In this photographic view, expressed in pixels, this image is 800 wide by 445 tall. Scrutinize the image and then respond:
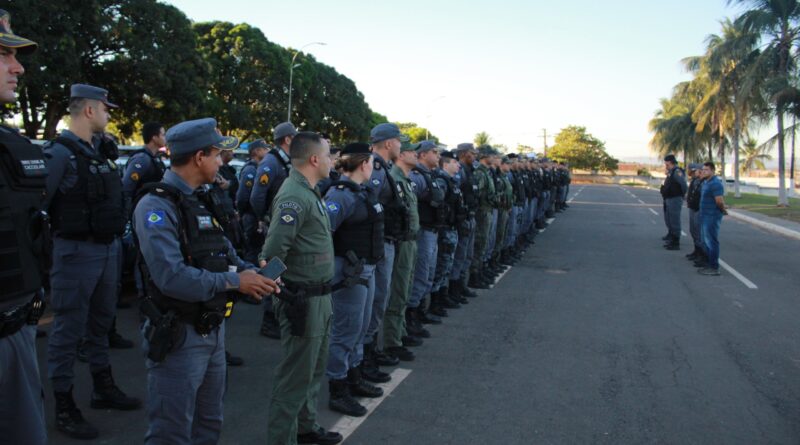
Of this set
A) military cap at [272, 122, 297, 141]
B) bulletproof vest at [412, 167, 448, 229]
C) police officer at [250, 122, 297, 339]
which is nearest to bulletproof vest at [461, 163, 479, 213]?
bulletproof vest at [412, 167, 448, 229]

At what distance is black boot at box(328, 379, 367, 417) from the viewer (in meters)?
4.42

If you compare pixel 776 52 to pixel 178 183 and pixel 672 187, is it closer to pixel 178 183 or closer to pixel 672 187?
pixel 672 187

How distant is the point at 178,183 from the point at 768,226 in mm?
20832

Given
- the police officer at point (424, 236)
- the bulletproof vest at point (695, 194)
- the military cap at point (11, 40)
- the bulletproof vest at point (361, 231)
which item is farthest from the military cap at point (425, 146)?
the bulletproof vest at point (695, 194)

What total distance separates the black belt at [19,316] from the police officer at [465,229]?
5788mm

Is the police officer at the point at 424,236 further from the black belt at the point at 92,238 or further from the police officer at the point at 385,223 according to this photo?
the black belt at the point at 92,238

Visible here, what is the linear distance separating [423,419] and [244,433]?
1266mm

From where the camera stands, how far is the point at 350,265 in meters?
4.32

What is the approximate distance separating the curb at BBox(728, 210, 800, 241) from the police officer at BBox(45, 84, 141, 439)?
17.7 meters

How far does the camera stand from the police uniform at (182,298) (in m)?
Answer: 2.70

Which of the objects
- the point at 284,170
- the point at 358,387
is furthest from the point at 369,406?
the point at 284,170

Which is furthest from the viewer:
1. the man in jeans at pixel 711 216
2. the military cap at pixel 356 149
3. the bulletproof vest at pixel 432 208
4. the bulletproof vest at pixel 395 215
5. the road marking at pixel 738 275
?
the man in jeans at pixel 711 216

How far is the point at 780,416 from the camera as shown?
14.9 ft

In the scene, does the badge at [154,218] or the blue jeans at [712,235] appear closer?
the badge at [154,218]
